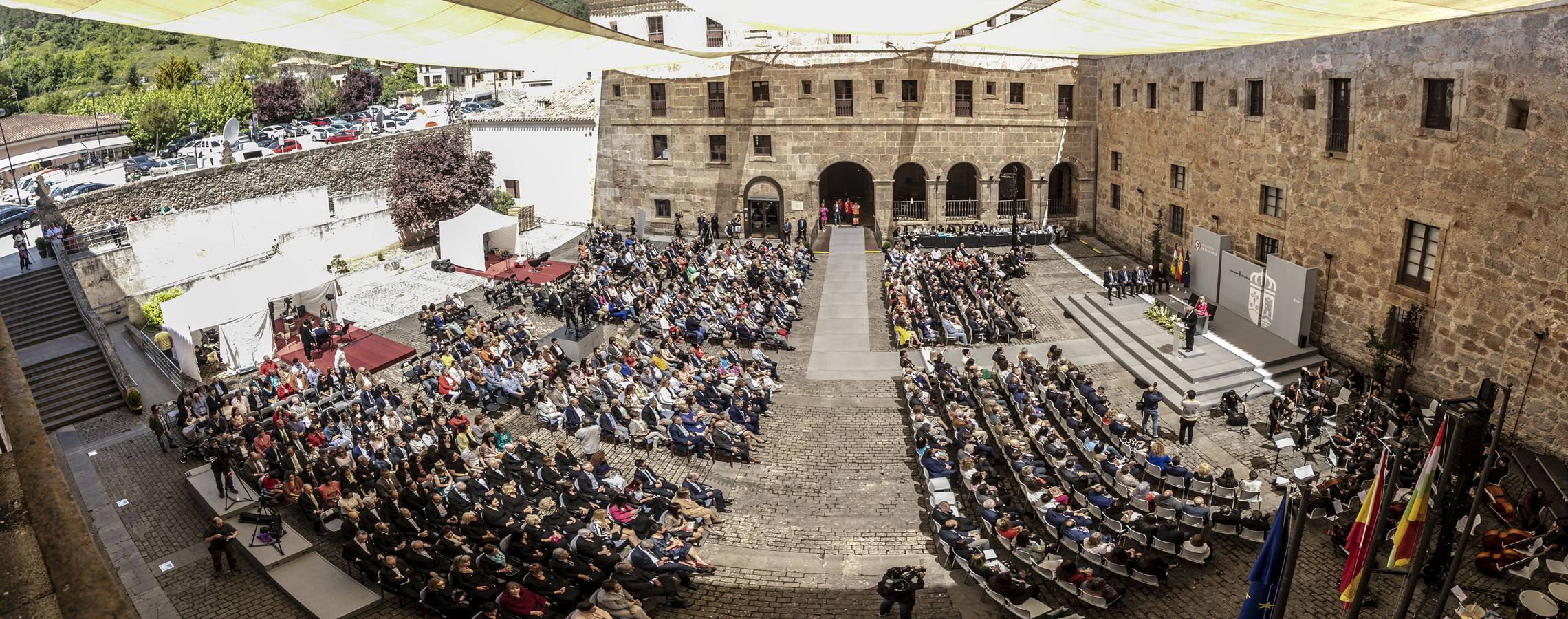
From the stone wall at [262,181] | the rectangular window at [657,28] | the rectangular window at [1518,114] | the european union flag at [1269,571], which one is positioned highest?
the rectangular window at [657,28]

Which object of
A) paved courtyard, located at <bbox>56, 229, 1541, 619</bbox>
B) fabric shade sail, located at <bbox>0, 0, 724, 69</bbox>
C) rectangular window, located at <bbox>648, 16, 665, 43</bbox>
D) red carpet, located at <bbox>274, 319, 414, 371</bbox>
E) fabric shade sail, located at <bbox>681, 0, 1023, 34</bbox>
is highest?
rectangular window, located at <bbox>648, 16, 665, 43</bbox>

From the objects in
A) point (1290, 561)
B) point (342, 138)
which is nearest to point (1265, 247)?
point (1290, 561)

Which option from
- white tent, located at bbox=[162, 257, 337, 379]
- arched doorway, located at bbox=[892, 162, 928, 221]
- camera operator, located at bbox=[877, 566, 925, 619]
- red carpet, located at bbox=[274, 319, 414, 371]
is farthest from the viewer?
arched doorway, located at bbox=[892, 162, 928, 221]

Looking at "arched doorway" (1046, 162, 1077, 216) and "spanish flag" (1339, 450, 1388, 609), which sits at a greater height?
"arched doorway" (1046, 162, 1077, 216)

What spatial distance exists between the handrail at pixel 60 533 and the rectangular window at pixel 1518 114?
797 inches

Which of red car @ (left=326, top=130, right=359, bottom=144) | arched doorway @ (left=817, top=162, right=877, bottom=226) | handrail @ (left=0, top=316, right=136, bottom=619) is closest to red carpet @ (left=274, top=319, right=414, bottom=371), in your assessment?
red car @ (left=326, top=130, right=359, bottom=144)

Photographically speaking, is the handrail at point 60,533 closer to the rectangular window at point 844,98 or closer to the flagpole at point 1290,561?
the flagpole at point 1290,561

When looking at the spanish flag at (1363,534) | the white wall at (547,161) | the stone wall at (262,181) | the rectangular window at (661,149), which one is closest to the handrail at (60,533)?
the spanish flag at (1363,534)

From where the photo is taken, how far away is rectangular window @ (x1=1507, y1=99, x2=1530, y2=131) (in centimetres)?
1619

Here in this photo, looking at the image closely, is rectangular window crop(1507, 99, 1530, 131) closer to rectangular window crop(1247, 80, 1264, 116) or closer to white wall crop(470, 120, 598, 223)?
rectangular window crop(1247, 80, 1264, 116)

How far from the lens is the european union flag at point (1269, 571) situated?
349 inches

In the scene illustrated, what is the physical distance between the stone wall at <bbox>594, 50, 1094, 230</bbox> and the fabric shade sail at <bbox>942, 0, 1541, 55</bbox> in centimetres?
1638

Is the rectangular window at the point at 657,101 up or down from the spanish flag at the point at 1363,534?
up

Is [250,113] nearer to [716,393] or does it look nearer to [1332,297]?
[716,393]
